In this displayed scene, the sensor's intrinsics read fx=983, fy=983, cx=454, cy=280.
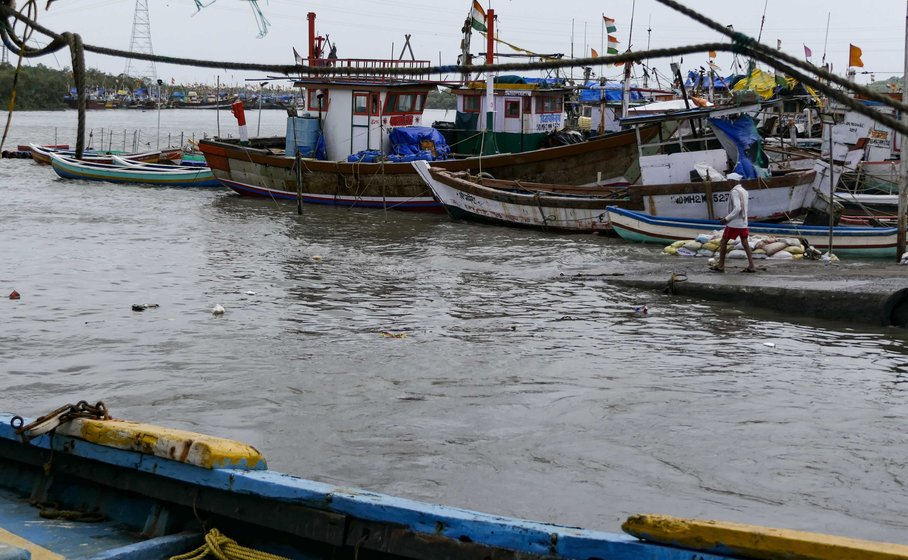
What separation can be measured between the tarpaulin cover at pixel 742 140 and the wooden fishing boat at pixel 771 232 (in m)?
1.52

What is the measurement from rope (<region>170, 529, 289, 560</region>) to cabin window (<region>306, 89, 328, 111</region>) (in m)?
23.1

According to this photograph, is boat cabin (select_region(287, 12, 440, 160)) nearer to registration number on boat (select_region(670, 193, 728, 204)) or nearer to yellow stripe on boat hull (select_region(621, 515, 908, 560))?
registration number on boat (select_region(670, 193, 728, 204))

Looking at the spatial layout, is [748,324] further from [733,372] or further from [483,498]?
[483,498]

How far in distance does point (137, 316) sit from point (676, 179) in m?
11.3

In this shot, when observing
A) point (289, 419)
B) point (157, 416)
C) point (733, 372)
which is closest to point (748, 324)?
point (733, 372)

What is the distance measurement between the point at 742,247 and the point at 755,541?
1286 centimetres

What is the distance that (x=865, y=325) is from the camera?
39.0ft

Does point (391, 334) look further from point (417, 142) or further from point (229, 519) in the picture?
point (417, 142)

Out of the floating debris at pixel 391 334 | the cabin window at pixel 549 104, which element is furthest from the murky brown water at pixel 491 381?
the cabin window at pixel 549 104

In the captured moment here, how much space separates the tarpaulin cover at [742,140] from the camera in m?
19.0

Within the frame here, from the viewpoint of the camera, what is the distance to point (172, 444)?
A: 5.04m

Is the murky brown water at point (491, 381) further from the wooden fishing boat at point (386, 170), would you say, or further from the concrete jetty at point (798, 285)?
the wooden fishing boat at point (386, 170)

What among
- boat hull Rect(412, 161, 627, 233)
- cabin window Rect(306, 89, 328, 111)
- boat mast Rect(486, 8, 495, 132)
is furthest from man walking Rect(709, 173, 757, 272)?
cabin window Rect(306, 89, 328, 111)

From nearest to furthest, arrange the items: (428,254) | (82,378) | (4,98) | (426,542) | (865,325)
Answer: (426,542), (82,378), (865,325), (428,254), (4,98)
